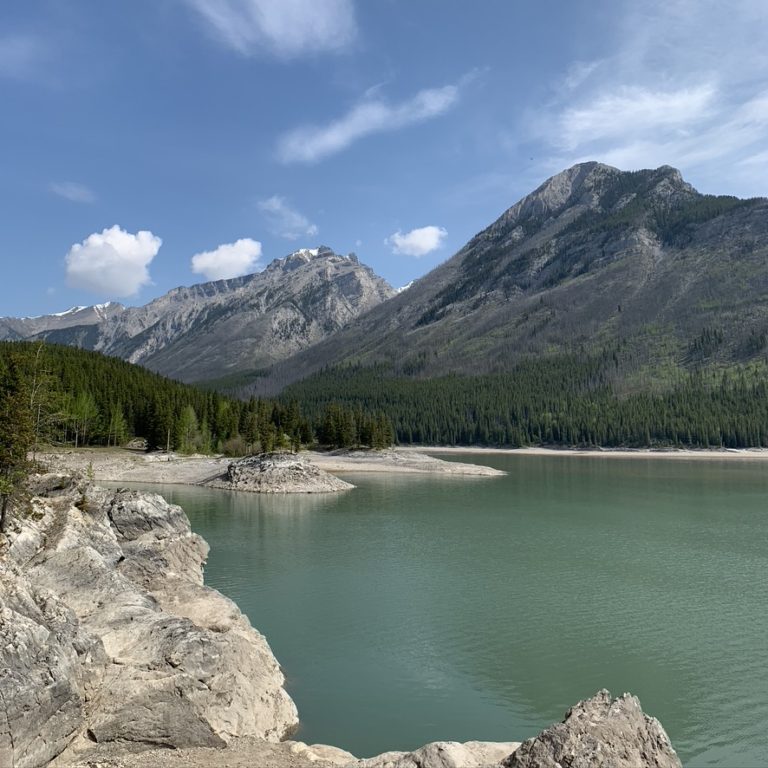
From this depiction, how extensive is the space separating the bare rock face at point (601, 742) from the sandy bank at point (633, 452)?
128 m

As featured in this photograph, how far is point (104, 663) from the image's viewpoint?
1834 cm

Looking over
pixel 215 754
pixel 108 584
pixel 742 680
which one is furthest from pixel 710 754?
pixel 108 584

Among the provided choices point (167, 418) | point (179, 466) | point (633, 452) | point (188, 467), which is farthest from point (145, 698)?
point (633, 452)

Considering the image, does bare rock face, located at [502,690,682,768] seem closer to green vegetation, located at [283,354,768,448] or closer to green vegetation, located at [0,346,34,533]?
green vegetation, located at [0,346,34,533]

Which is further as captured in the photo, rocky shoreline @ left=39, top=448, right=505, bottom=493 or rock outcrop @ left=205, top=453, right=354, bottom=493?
rocky shoreline @ left=39, top=448, right=505, bottom=493

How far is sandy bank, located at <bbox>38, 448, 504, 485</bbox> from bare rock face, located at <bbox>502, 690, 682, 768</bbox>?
72627 mm

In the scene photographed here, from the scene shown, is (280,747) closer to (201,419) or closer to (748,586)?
(748,586)

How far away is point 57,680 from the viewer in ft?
52.9

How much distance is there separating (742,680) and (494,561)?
67.7 ft

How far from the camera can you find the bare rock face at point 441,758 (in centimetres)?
1414

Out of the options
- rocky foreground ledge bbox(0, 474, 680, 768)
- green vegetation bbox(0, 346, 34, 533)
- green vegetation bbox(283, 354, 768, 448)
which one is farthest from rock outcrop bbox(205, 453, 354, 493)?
green vegetation bbox(283, 354, 768, 448)

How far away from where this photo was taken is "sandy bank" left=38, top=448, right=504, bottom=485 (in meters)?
89.3

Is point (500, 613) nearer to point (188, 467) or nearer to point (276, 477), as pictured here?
point (276, 477)

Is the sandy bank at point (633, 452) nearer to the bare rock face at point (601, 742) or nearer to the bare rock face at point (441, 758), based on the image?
the bare rock face at point (441, 758)
